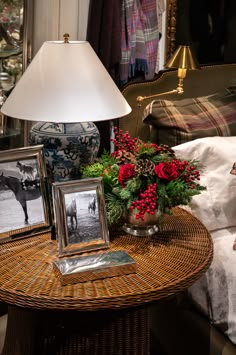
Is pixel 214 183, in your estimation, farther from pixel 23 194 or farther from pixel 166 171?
pixel 23 194

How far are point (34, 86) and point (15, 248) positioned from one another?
0.49 metres

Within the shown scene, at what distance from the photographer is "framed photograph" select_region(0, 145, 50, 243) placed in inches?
57.0

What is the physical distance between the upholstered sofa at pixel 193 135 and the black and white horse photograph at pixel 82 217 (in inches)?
10.6

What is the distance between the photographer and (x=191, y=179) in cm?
152

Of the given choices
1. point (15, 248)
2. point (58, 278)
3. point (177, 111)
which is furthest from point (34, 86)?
point (177, 111)

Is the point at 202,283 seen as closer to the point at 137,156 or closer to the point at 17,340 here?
the point at 137,156

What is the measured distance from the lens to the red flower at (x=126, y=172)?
57.7 inches

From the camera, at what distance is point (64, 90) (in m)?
1.56

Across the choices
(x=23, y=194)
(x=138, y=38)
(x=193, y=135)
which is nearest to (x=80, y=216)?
(x=23, y=194)

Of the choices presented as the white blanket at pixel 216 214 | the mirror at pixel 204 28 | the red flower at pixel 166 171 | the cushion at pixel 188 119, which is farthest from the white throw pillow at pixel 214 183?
the mirror at pixel 204 28

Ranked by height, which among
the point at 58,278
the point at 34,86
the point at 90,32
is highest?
the point at 90,32

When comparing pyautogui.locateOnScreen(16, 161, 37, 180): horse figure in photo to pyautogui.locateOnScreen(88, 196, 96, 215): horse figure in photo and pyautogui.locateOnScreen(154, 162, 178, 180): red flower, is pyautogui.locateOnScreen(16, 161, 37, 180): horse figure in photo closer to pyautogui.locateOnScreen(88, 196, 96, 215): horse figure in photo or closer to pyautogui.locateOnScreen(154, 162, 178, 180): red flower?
pyautogui.locateOnScreen(88, 196, 96, 215): horse figure in photo

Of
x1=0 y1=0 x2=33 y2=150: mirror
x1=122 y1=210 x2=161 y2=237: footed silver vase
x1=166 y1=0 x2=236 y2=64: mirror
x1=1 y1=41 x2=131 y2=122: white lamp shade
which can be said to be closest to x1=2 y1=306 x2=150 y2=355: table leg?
x1=122 y1=210 x2=161 y2=237: footed silver vase

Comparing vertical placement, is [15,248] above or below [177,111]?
below
